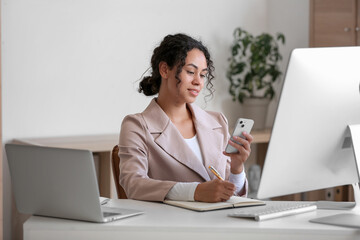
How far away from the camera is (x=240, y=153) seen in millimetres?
2061

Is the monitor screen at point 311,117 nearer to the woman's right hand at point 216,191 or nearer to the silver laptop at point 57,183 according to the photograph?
the woman's right hand at point 216,191

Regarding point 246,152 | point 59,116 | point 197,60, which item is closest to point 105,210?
point 246,152

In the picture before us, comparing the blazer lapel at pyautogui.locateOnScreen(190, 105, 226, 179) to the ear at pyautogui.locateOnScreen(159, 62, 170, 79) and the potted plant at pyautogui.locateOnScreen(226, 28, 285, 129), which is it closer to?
the ear at pyautogui.locateOnScreen(159, 62, 170, 79)

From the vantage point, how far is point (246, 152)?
204cm

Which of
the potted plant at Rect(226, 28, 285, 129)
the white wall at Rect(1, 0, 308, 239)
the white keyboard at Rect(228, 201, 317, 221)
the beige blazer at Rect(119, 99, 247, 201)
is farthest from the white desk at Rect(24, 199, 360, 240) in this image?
the potted plant at Rect(226, 28, 285, 129)

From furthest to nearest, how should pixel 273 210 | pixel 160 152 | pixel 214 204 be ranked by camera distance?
pixel 160 152, pixel 214 204, pixel 273 210

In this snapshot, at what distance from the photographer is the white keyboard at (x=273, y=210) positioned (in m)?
1.71

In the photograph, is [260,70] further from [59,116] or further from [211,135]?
[211,135]

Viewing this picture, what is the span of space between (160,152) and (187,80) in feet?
0.96

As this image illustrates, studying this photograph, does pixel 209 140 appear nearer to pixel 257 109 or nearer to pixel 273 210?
pixel 273 210

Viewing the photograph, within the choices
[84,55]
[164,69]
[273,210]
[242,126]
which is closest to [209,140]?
[164,69]

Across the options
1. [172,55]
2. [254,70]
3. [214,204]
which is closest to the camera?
[214,204]

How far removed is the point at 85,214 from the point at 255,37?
3349 millimetres

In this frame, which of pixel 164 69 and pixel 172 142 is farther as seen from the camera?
pixel 164 69
